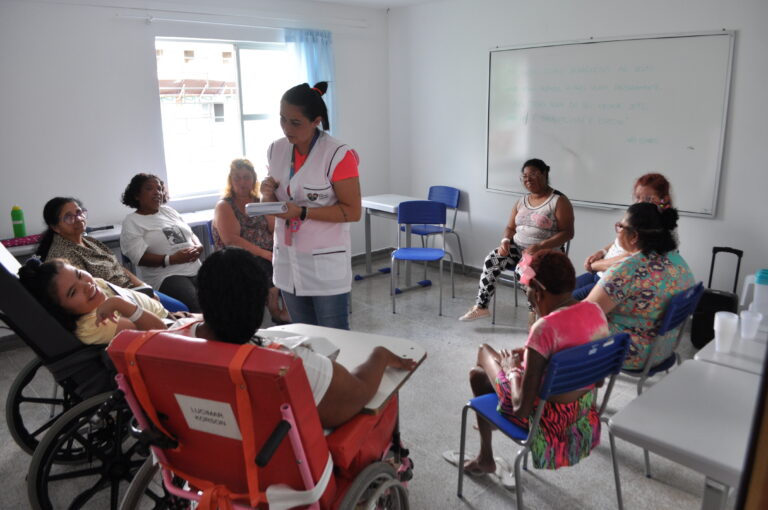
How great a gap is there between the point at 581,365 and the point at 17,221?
367cm

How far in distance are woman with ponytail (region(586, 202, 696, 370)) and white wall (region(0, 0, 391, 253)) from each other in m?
3.53

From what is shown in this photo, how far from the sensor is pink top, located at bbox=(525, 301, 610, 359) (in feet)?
5.78

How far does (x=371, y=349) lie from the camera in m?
1.84

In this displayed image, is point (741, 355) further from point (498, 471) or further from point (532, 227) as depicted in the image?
point (532, 227)

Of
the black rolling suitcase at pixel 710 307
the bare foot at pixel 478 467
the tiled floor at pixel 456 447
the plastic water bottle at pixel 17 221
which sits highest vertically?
the plastic water bottle at pixel 17 221

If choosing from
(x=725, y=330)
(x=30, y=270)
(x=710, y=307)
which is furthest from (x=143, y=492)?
(x=710, y=307)

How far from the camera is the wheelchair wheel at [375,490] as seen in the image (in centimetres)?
139

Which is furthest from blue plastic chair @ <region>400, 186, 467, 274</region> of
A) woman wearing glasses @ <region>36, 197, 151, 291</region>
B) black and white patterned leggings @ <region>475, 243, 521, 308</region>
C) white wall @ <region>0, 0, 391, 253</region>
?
woman wearing glasses @ <region>36, 197, 151, 291</region>

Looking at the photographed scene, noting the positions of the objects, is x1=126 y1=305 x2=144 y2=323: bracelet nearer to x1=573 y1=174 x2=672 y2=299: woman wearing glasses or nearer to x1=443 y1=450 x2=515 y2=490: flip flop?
x1=443 y1=450 x2=515 y2=490: flip flop

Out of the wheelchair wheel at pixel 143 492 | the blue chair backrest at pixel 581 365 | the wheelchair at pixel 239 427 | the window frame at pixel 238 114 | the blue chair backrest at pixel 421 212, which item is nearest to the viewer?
the wheelchair at pixel 239 427

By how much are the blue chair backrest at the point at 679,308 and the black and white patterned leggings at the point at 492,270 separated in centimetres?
183

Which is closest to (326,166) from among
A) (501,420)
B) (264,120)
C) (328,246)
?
(328,246)

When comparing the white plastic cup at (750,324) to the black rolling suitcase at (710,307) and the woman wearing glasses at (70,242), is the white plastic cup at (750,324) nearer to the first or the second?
the black rolling suitcase at (710,307)

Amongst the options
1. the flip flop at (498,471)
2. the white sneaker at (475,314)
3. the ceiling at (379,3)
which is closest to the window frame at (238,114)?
the ceiling at (379,3)
